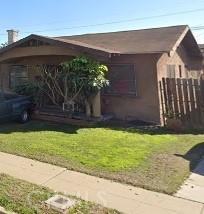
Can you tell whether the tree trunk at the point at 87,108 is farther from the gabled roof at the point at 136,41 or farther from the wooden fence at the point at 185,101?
the wooden fence at the point at 185,101

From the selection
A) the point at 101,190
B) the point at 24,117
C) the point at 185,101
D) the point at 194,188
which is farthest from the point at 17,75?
the point at 194,188

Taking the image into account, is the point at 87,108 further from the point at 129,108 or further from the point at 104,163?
the point at 104,163

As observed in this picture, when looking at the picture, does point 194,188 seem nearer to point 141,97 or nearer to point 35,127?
point 35,127

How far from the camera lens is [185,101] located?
11.2 meters

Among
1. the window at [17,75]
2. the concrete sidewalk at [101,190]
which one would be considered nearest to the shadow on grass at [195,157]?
the concrete sidewalk at [101,190]

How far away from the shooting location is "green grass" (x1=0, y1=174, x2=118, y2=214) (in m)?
4.70

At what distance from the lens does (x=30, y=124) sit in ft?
38.0

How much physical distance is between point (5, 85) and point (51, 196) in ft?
39.4

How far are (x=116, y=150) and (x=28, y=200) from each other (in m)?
3.45

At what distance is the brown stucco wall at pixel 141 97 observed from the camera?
39.5 ft

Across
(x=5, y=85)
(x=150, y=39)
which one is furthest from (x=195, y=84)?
(x=5, y=85)

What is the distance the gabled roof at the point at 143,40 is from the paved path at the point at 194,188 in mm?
6013

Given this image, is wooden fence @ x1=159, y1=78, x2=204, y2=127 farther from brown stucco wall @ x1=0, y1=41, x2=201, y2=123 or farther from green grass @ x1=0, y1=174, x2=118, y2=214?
green grass @ x1=0, y1=174, x2=118, y2=214

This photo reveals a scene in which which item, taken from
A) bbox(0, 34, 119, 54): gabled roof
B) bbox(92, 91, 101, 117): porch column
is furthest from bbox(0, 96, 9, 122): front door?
bbox(92, 91, 101, 117): porch column
